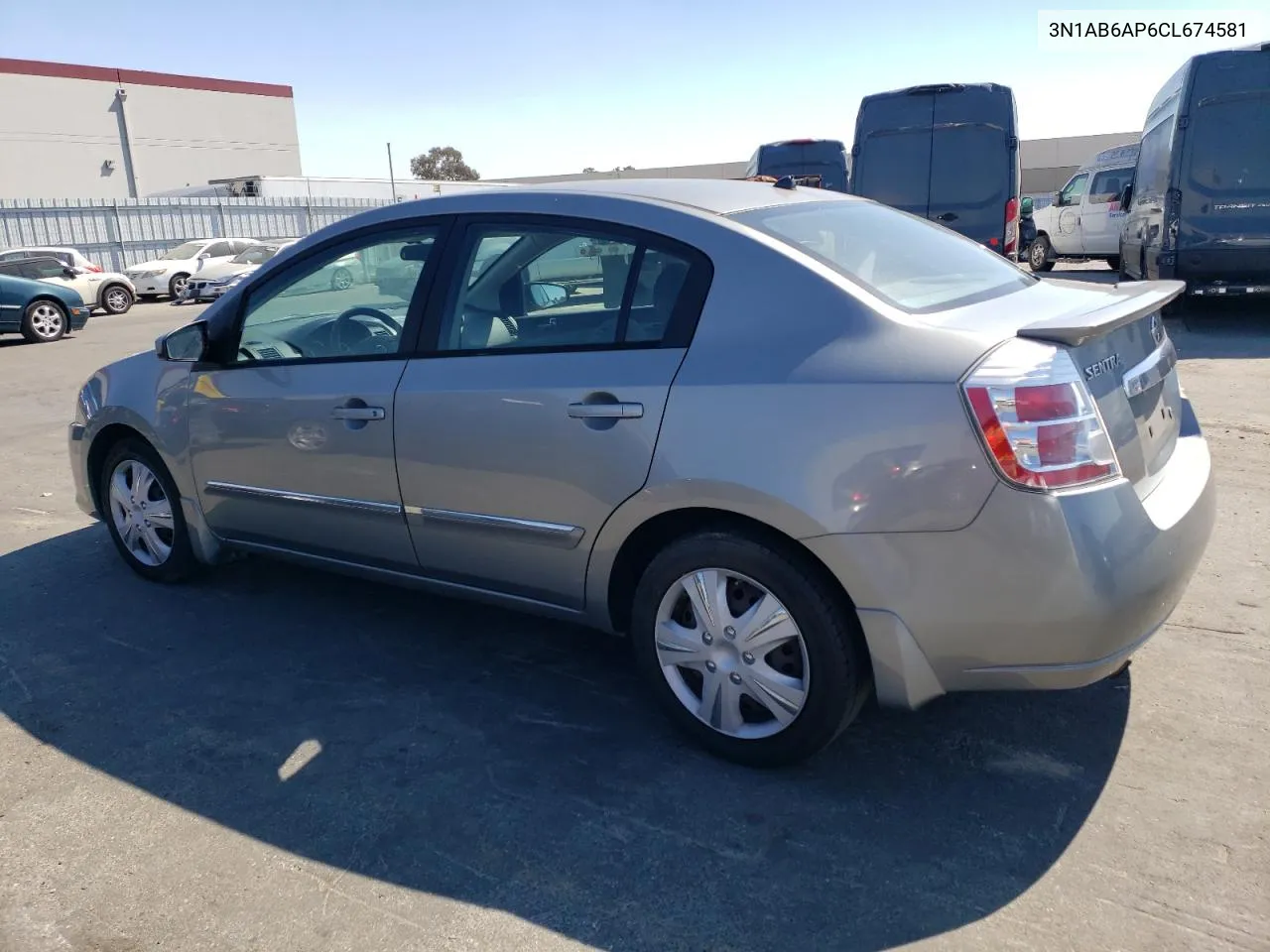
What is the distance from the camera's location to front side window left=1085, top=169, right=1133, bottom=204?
57.3ft

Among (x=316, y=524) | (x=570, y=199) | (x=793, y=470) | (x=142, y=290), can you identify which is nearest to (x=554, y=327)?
(x=570, y=199)

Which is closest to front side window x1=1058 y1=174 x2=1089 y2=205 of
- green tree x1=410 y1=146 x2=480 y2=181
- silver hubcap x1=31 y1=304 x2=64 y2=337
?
silver hubcap x1=31 y1=304 x2=64 y2=337

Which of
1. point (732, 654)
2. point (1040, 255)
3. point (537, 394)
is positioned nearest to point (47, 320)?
point (537, 394)

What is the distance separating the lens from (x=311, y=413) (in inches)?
150

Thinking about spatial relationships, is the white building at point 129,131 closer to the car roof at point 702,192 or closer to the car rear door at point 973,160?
the car rear door at point 973,160

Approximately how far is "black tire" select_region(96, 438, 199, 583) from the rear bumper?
3.12 meters

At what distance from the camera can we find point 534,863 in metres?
2.64

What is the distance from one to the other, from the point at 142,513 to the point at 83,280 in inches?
748

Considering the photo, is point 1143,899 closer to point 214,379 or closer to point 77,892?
point 77,892

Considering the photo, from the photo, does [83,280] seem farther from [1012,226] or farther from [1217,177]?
[1217,177]

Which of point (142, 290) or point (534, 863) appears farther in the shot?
point (142, 290)

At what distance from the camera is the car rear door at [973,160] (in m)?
11.5

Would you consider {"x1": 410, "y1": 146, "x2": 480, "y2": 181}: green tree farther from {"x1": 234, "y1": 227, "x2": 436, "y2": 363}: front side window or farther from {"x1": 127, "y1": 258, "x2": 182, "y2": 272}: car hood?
{"x1": 234, "y1": 227, "x2": 436, "y2": 363}: front side window

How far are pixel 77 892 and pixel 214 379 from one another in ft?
7.14
